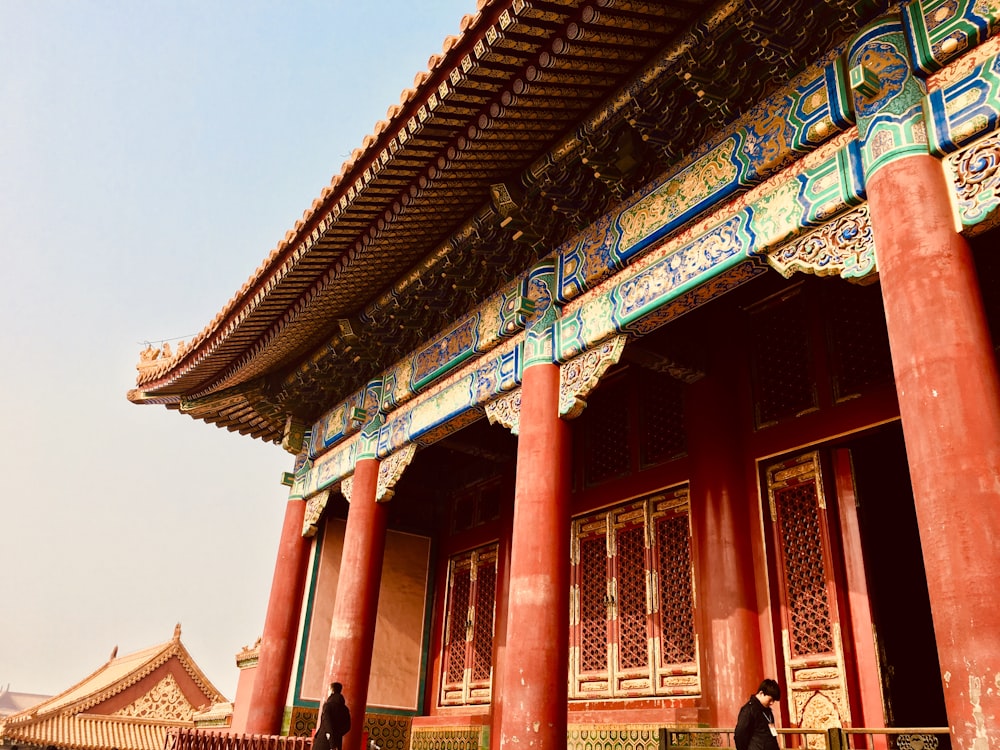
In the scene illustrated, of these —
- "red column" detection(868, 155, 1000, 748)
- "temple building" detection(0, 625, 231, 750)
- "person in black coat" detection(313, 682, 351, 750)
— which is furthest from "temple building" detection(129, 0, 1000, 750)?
"temple building" detection(0, 625, 231, 750)

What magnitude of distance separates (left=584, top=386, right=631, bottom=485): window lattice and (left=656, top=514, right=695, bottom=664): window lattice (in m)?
0.87

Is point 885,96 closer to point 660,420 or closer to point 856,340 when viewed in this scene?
point 856,340

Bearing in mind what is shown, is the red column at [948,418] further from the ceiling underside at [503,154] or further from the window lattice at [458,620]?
the window lattice at [458,620]

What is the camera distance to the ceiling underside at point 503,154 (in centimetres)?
517

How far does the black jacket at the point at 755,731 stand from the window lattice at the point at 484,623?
Answer: 5573mm

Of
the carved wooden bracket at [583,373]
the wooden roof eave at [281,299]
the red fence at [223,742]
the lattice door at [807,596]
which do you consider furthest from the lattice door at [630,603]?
the red fence at [223,742]

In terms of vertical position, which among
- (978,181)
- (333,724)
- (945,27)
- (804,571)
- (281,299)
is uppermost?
(281,299)

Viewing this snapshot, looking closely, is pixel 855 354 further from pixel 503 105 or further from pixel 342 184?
pixel 342 184

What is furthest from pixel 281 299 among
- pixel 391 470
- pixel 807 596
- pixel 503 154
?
pixel 807 596

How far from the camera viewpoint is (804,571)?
650 cm

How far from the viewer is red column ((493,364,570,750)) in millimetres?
5487

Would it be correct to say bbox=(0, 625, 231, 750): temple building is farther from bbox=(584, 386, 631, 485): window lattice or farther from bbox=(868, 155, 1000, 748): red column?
bbox=(868, 155, 1000, 748): red column

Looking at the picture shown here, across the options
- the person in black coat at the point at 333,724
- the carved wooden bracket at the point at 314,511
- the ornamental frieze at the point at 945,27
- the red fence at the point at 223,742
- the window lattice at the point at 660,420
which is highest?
the ornamental frieze at the point at 945,27

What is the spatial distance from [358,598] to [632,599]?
2.79 m
